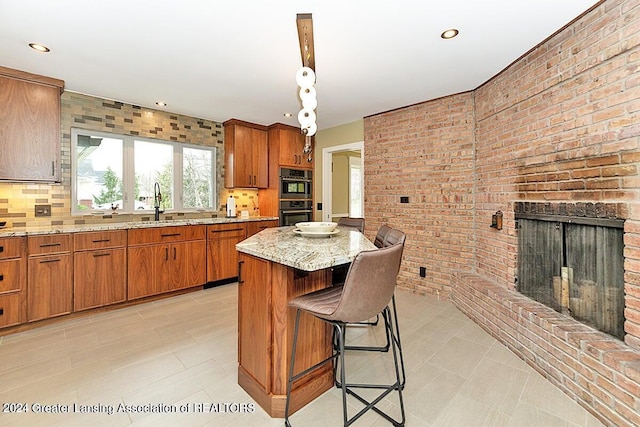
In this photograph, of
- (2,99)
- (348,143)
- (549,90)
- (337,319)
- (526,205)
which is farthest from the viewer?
(348,143)

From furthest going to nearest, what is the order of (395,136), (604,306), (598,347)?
(395,136), (604,306), (598,347)

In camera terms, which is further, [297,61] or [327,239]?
[297,61]

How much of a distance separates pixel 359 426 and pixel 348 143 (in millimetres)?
3937

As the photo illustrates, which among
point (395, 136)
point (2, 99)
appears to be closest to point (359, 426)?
point (395, 136)

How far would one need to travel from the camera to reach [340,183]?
604 centimetres

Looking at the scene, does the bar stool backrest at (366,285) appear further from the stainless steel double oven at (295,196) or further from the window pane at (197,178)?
the window pane at (197,178)

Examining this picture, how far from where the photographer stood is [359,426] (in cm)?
156

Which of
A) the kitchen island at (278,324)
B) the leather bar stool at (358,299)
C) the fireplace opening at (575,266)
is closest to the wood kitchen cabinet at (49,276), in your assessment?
the kitchen island at (278,324)

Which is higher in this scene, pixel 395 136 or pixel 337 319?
pixel 395 136

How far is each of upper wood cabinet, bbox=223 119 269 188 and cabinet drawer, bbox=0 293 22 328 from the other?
271 centimetres

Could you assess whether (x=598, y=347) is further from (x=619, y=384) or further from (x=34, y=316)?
(x=34, y=316)

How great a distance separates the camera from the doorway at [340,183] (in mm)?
5188

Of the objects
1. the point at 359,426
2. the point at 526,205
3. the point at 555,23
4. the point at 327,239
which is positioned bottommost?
the point at 359,426

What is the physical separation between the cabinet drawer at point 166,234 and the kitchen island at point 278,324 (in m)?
2.14
